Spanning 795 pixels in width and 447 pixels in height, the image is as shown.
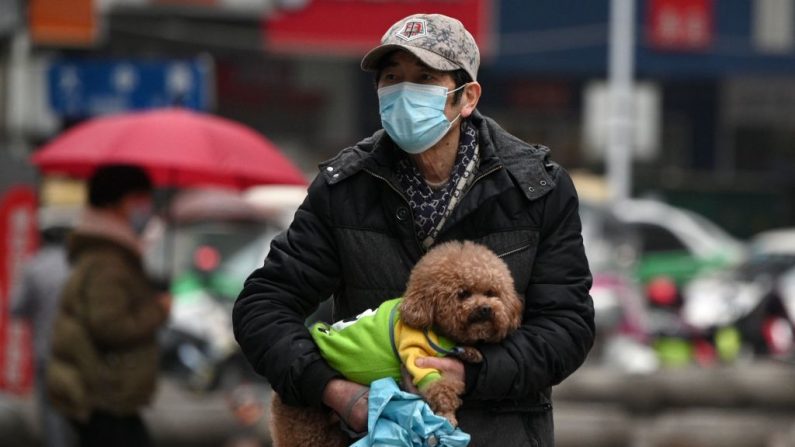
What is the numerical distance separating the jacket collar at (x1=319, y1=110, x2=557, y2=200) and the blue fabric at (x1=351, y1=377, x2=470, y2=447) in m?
0.49

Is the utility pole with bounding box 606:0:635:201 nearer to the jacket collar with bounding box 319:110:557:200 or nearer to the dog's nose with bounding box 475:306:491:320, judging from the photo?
the jacket collar with bounding box 319:110:557:200

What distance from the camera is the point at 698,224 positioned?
72.2 ft

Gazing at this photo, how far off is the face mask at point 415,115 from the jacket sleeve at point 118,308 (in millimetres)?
3281

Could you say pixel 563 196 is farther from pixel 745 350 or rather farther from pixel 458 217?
pixel 745 350

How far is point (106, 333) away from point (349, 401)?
3380 millimetres

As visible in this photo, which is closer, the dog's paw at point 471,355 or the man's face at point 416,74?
the dog's paw at point 471,355

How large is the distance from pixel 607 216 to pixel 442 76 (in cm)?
1504

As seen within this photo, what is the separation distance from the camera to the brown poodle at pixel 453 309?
3.21 metres

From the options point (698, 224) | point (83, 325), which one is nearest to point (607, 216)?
point (698, 224)

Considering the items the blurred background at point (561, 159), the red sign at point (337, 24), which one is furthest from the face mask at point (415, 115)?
the red sign at point (337, 24)

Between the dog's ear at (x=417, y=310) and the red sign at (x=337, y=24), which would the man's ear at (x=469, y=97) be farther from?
the red sign at (x=337, y=24)

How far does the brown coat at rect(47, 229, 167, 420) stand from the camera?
21.2 ft

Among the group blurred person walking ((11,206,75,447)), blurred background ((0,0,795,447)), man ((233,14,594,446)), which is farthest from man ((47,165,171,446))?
man ((233,14,594,446))

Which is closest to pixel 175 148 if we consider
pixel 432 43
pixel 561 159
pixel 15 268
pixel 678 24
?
pixel 15 268
